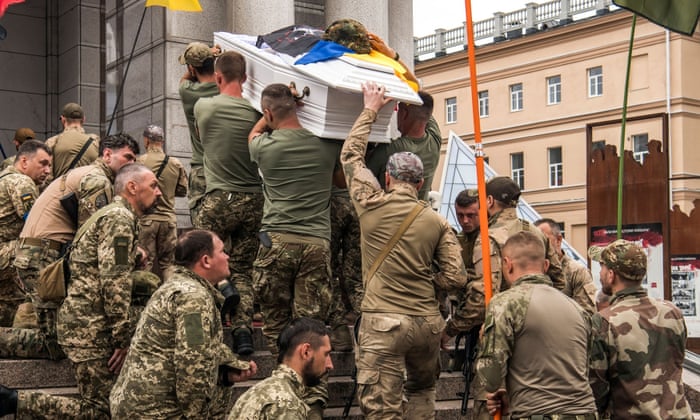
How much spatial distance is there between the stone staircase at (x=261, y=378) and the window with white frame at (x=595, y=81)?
1905 inches

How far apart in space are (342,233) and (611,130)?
153ft

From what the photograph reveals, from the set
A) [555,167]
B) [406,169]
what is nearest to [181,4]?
[406,169]

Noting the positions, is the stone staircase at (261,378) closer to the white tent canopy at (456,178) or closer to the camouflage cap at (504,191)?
the camouflage cap at (504,191)

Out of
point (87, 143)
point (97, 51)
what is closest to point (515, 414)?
point (87, 143)

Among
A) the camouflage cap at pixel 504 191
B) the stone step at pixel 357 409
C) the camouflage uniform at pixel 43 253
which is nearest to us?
the stone step at pixel 357 409

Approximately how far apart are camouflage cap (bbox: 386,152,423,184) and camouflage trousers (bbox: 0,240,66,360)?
8.81ft

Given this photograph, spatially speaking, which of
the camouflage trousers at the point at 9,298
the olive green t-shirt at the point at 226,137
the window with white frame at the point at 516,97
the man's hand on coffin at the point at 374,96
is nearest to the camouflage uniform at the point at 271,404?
the man's hand on coffin at the point at 374,96

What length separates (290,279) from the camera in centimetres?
796

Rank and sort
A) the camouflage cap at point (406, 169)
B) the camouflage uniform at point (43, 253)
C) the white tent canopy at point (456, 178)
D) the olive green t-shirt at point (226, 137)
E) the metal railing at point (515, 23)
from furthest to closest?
the metal railing at point (515, 23)
the white tent canopy at point (456, 178)
the olive green t-shirt at point (226, 137)
the camouflage uniform at point (43, 253)
the camouflage cap at point (406, 169)

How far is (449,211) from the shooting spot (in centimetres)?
2123

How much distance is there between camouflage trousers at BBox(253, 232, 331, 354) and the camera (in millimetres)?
7851

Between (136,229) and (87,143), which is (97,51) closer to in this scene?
(87,143)

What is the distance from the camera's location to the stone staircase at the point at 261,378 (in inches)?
313

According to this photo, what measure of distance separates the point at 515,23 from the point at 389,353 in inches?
2249
